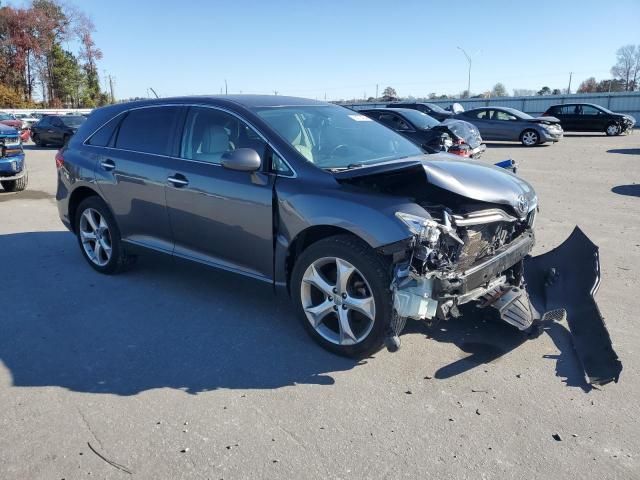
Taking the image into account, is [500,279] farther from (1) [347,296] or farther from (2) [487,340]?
(1) [347,296]

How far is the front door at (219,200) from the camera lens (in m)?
4.14

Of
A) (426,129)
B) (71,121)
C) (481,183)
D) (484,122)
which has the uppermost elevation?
(484,122)

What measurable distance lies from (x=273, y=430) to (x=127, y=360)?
1386mm

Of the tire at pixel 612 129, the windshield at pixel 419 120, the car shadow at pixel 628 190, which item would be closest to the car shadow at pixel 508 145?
the tire at pixel 612 129

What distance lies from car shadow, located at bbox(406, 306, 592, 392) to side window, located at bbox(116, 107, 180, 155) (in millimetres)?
2758

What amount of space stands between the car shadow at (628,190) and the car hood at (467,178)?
6.85 meters

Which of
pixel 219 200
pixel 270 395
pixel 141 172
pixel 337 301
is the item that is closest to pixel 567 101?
pixel 141 172

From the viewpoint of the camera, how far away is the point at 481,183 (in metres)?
3.82

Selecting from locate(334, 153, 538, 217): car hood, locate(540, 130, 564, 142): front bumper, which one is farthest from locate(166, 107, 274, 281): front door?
locate(540, 130, 564, 142): front bumper

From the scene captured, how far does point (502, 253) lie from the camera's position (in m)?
3.93

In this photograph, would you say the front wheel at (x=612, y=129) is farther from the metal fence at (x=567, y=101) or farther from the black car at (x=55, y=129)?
the black car at (x=55, y=129)

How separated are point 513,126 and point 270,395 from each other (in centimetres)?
2006

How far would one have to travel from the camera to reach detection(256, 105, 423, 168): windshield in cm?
427

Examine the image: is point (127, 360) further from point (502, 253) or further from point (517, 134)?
point (517, 134)
